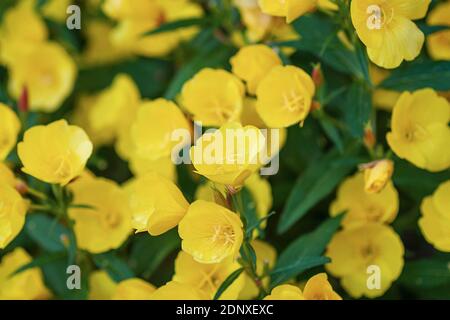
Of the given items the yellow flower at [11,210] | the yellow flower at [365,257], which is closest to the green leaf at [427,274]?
the yellow flower at [365,257]

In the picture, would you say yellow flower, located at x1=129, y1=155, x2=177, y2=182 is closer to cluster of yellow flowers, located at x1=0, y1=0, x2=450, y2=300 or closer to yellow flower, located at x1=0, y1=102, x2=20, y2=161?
cluster of yellow flowers, located at x1=0, y1=0, x2=450, y2=300

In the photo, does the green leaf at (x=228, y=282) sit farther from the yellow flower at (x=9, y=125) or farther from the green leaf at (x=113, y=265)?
the yellow flower at (x=9, y=125)

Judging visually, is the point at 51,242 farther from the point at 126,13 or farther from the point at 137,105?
the point at 126,13

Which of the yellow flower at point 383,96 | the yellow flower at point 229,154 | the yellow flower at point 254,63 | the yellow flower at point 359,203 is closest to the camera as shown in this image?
the yellow flower at point 229,154

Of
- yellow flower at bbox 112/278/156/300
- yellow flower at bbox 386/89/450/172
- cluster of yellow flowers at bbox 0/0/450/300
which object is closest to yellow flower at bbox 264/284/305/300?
cluster of yellow flowers at bbox 0/0/450/300

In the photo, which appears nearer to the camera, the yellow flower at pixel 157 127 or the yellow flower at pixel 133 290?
the yellow flower at pixel 133 290

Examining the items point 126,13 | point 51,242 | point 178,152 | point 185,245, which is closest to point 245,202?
point 178,152
